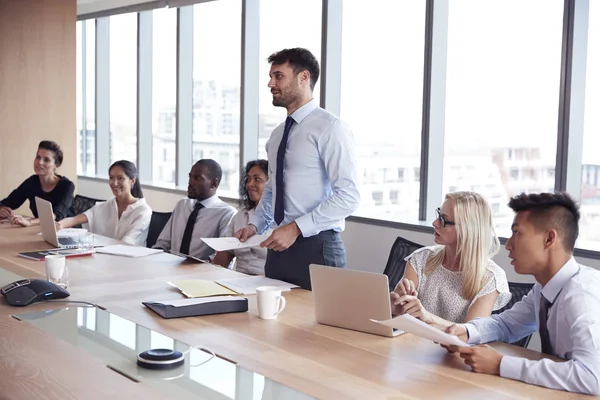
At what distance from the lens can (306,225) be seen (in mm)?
3213

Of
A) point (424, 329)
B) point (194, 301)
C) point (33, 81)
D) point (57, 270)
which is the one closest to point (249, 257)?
point (57, 270)

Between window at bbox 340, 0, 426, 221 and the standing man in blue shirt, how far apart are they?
214 centimetres

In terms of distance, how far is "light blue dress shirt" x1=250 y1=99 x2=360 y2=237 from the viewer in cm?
325

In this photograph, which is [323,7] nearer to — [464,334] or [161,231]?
[161,231]

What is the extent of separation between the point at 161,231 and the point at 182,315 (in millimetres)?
2565

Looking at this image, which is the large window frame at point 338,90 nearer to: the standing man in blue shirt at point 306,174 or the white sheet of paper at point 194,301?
the standing man in blue shirt at point 306,174

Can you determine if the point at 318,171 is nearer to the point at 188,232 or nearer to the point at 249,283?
the point at 249,283

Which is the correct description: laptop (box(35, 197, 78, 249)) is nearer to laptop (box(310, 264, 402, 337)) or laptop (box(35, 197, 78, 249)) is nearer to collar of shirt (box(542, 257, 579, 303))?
laptop (box(310, 264, 402, 337))

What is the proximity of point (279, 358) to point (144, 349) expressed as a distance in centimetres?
39

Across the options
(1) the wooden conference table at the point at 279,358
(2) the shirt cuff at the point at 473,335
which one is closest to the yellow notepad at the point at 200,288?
A: (1) the wooden conference table at the point at 279,358

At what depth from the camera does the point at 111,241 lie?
425 cm

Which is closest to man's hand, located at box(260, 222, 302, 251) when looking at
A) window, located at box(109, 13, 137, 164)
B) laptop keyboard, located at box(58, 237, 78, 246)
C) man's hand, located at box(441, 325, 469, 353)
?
man's hand, located at box(441, 325, 469, 353)

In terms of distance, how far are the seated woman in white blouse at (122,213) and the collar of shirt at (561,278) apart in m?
3.18

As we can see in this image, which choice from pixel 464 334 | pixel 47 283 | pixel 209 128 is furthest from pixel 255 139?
pixel 464 334
